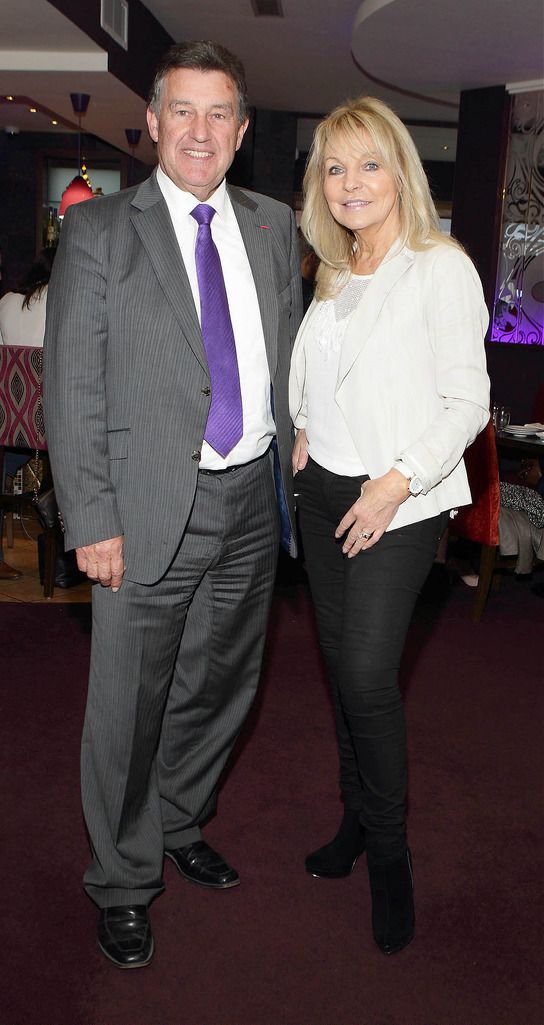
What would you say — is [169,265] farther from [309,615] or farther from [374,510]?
[309,615]

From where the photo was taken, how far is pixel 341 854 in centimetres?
243

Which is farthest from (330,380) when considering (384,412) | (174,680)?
(174,680)

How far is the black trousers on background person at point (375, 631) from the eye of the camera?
1989mm

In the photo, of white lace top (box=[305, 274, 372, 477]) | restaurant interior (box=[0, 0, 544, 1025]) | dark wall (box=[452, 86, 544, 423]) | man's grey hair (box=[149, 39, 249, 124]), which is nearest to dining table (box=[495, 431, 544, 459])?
restaurant interior (box=[0, 0, 544, 1025])

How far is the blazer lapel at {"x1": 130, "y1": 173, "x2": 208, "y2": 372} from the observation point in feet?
6.30

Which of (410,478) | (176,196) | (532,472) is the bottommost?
(532,472)

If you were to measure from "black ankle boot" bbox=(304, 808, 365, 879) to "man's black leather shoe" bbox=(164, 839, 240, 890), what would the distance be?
0.69 ft

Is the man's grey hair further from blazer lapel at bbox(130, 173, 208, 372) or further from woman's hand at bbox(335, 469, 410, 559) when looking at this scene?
woman's hand at bbox(335, 469, 410, 559)

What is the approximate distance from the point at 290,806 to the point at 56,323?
1.58 metres

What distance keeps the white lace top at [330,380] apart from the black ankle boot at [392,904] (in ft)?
2.97

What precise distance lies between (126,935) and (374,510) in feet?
3.60

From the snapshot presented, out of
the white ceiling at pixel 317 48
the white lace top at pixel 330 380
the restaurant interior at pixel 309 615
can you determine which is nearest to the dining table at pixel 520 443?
the restaurant interior at pixel 309 615

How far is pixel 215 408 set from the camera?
2.00m

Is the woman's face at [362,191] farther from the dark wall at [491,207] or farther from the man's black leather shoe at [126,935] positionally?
the dark wall at [491,207]
